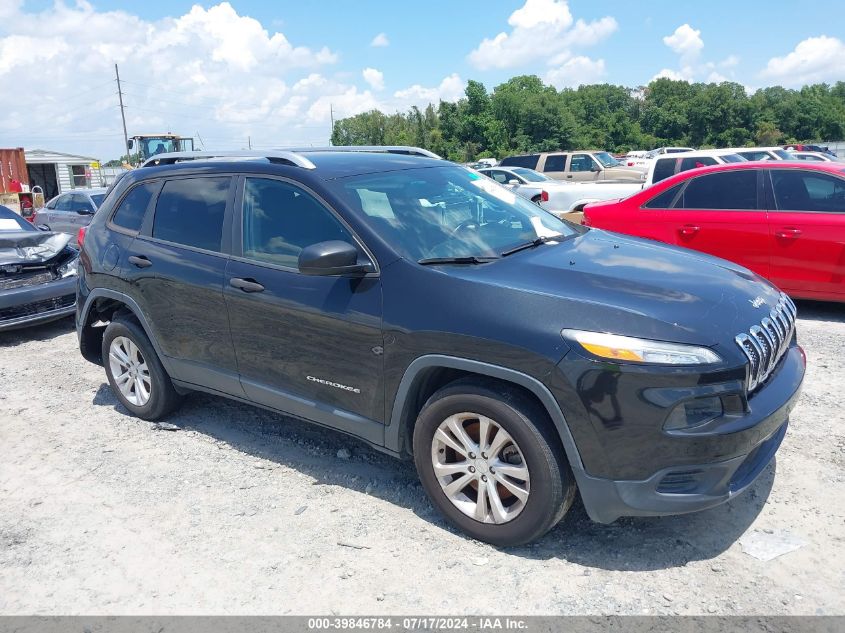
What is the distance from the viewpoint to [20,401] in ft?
18.1

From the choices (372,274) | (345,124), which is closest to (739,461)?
(372,274)

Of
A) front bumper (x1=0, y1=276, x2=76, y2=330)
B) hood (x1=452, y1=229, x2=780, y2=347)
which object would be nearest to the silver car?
front bumper (x1=0, y1=276, x2=76, y2=330)

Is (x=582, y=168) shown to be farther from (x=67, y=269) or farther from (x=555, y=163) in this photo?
Answer: (x=67, y=269)

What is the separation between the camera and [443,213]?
3.79m

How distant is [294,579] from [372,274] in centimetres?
147

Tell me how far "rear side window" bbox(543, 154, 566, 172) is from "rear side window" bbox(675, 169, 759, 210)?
569 inches

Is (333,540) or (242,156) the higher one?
(242,156)

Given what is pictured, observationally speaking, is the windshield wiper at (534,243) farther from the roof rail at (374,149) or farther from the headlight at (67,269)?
the headlight at (67,269)

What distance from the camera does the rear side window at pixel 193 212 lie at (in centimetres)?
416

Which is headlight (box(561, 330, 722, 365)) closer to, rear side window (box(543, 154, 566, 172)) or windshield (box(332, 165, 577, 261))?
windshield (box(332, 165, 577, 261))

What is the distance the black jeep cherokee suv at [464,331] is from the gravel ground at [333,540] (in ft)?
1.00

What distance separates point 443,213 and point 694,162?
1095 centimetres

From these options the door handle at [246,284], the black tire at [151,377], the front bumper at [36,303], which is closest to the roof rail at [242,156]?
the door handle at [246,284]

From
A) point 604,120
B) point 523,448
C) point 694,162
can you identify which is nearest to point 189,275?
point 523,448
